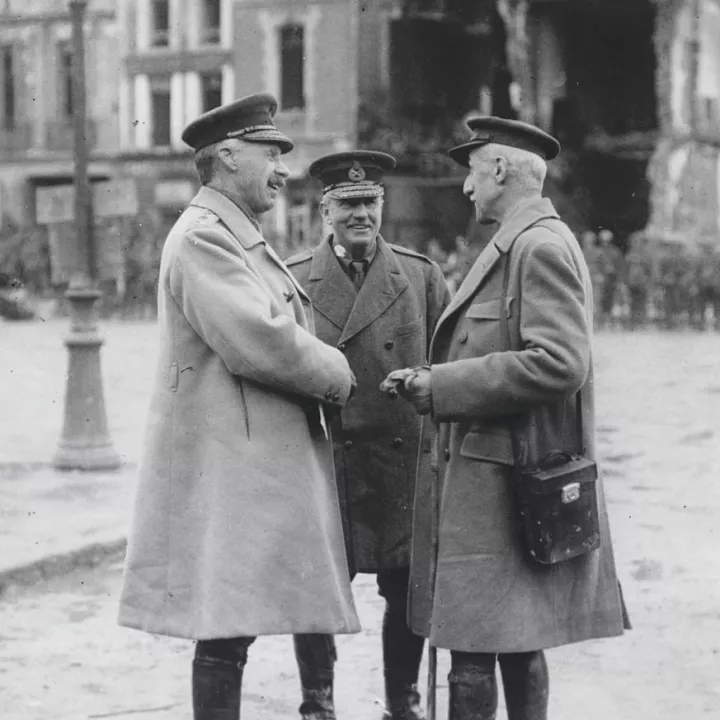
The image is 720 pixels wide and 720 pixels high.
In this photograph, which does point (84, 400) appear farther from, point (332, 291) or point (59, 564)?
point (332, 291)

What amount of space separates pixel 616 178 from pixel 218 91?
435 inches

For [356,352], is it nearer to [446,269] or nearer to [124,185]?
[124,185]

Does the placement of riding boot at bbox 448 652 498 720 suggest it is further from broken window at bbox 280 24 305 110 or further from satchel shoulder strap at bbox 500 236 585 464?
broken window at bbox 280 24 305 110

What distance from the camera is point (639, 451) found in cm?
1066

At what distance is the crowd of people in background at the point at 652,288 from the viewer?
23.7 m

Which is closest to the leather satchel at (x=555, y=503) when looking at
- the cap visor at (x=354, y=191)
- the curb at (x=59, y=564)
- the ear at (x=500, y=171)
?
the ear at (x=500, y=171)

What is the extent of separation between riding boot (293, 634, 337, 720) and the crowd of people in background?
19014 mm

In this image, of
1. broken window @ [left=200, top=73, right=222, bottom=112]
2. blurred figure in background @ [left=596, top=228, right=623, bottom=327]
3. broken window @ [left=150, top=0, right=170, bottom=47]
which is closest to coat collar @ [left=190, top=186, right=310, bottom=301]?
blurred figure in background @ [left=596, top=228, right=623, bottom=327]

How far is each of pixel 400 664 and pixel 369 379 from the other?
39.3 inches

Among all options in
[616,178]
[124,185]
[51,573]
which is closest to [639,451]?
[124,185]

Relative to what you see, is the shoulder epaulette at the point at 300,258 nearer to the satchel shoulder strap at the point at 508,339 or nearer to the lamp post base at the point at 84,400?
the satchel shoulder strap at the point at 508,339

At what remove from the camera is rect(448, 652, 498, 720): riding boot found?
3.69 meters

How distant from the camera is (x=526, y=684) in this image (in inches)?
149

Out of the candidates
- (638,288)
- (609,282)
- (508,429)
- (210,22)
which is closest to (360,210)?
(508,429)
